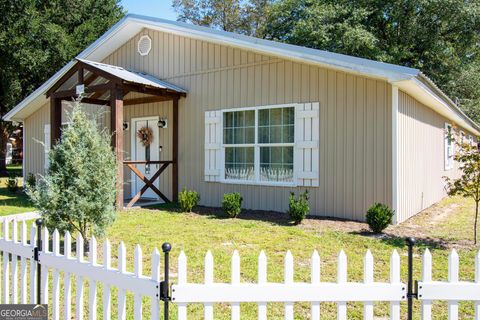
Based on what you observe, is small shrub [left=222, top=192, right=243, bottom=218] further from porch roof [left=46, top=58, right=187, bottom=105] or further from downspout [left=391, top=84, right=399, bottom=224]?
porch roof [left=46, top=58, right=187, bottom=105]

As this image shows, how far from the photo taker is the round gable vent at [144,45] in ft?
36.0

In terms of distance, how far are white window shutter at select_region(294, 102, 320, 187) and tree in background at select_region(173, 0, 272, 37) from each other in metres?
19.8

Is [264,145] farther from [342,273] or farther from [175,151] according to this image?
[342,273]

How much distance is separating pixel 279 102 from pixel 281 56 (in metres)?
0.94

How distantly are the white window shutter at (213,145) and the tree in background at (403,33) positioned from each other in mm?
10634

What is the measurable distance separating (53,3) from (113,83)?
15.0 metres

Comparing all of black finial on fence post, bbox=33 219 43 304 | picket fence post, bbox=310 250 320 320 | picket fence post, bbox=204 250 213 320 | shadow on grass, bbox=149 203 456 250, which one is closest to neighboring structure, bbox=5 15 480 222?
shadow on grass, bbox=149 203 456 250

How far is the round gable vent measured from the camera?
1097cm

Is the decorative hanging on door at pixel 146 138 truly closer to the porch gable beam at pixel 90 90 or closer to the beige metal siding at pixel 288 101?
the beige metal siding at pixel 288 101

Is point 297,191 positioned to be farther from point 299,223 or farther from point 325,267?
point 325,267

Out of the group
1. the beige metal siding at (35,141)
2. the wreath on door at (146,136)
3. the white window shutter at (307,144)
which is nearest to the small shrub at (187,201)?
the white window shutter at (307,144)

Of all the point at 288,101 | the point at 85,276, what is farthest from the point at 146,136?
A: the point at 85,276

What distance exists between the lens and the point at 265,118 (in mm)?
8688

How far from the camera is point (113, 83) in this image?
28.6 feet
